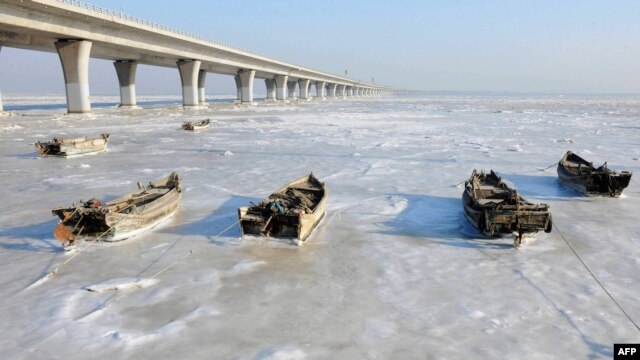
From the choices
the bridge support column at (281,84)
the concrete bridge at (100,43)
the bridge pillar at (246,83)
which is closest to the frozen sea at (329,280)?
the concrete bridge at (100,43)

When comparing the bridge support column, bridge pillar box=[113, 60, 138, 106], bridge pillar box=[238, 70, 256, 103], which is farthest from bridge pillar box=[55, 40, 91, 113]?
the bridge support column

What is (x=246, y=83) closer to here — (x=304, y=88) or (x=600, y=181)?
(x=304, y=88)

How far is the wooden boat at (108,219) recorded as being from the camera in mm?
10844

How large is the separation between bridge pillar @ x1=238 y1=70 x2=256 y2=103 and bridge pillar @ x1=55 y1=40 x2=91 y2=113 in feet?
161

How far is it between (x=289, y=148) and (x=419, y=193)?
537 inches

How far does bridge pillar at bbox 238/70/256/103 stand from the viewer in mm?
99125

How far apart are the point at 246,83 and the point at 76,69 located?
173 feet

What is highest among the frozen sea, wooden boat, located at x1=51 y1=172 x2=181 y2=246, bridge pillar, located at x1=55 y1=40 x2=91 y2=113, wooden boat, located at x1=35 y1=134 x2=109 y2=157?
bridge pillar, located at x1=55 y1=40 x2=91 y2=113

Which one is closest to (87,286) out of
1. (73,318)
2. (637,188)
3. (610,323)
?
(73,318)

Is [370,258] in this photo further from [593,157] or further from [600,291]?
[593,157]

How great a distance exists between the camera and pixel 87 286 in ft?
29.1

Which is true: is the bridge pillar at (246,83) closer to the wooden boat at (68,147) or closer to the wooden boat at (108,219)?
the wooden boat at (68,147)

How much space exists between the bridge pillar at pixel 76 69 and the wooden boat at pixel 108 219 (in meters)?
44.5

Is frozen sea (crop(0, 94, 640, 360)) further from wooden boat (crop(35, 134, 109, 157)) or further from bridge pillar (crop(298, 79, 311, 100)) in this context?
bridge pillar (crop(298, 79, 311, 100))
